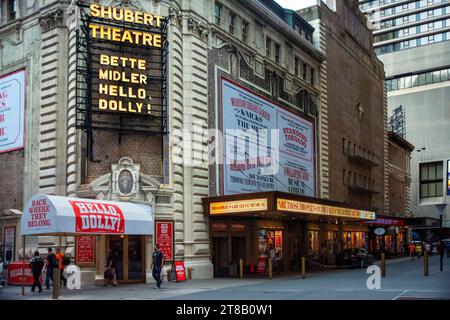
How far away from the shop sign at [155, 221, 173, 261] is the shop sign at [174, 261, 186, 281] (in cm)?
61

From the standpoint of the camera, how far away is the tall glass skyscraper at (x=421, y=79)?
105125 millimetres

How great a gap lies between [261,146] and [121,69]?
13203 mm

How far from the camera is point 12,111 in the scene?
3788cm

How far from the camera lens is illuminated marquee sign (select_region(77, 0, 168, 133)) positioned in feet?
107

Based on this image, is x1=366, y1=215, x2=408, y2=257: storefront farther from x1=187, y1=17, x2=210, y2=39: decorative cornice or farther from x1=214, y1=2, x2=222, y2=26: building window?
x1=187, y1=17, x2=210, y2=39: decorative cornice

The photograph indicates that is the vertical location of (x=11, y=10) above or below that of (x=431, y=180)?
above

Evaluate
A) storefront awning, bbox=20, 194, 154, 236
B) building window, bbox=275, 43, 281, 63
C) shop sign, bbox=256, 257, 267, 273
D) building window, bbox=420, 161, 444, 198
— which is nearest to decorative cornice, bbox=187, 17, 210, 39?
building window, bbox=275, 43, 281, 63

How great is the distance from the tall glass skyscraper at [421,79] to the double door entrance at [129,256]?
75.5 m

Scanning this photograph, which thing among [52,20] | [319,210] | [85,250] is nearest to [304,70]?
[319,210]

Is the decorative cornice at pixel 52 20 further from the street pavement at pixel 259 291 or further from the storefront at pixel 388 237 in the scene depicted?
the storefront at pixel 388 237

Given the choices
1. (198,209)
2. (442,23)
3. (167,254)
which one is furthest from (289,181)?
(442,23)

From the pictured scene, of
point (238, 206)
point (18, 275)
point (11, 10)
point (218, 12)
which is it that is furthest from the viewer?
point (218, 12)

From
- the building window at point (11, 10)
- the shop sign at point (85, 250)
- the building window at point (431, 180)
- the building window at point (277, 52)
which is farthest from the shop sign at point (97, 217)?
the building window at point (431, 180)

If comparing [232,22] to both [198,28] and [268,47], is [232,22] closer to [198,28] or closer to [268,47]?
[198,28]
